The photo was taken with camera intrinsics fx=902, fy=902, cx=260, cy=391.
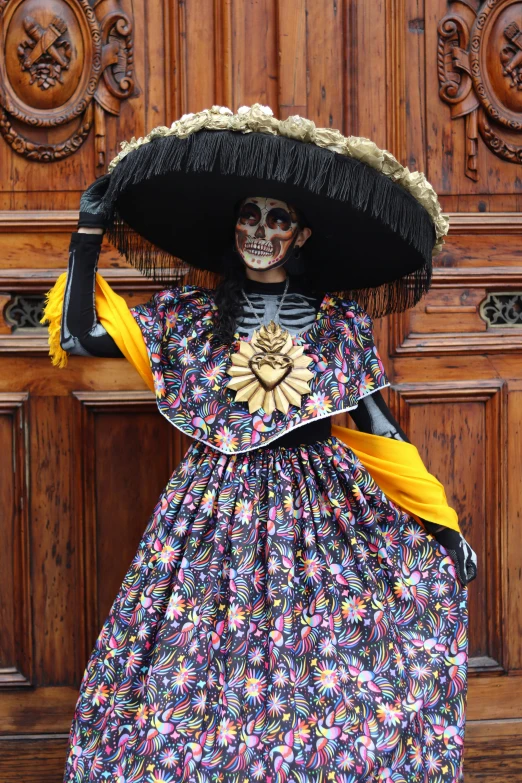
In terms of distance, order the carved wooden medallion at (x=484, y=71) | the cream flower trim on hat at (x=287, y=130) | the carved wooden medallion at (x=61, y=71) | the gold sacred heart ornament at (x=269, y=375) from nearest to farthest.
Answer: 1. the cream flower trim on hat at (x=287, y=130)
2. the gold sacred heart ornament at (x=269, y=375)
3. the carved wooden medallion at (x=61, y=71)
4. the carved wooden medallion at (x=484, y=71)

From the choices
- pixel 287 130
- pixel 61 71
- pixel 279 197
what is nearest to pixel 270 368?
pixel 279 197

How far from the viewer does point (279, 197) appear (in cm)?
214

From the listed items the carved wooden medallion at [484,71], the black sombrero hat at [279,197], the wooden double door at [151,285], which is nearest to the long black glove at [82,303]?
the black sombrero hat at [279,197]

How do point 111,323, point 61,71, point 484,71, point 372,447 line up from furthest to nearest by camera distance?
point 484,71, point 61,71, point 372,447, point 111,323

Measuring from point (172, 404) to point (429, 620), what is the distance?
82 cm

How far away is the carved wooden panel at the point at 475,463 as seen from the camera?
2.79m

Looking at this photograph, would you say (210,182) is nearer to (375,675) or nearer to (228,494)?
(228,494)

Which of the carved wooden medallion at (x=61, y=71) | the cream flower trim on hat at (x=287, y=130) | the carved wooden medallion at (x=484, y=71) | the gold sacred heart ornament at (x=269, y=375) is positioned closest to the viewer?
the cream flower trim on hat at (x=287, y=130)

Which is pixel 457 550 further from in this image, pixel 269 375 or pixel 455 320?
pixel 455 320

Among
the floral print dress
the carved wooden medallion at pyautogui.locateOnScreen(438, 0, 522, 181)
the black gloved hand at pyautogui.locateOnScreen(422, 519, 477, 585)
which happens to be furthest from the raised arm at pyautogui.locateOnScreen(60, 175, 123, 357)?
the carved wooden medallion at pyautogui.locateOnScreen(438, 0, 522, 181)

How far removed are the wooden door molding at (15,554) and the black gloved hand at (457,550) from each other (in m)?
1.19

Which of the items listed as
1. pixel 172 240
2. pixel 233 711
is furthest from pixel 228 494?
pixel 172 240

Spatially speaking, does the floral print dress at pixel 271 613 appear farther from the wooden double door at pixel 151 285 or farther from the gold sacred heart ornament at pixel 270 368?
the wooden double door at pixel 151 285

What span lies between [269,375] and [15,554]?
3.50 feet
